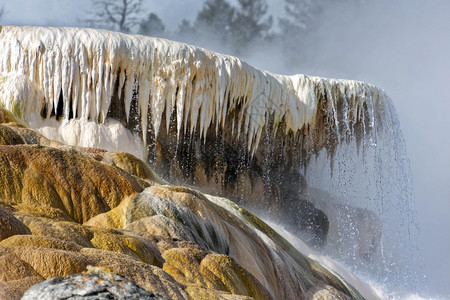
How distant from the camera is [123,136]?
35.4 feet

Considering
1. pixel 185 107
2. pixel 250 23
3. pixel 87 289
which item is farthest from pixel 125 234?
pixel 250 23

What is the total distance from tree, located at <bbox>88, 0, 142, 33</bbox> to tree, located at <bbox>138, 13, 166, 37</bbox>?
31 cm

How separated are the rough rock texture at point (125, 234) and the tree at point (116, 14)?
876 inches

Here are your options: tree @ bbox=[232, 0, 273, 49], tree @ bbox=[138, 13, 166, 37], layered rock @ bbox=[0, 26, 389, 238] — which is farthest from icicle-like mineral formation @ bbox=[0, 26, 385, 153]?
tree @ bbox=[138, 13, 166, 37]

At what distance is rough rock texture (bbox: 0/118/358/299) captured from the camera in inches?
158

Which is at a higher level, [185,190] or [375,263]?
[185,190]

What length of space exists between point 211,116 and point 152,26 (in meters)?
19.1

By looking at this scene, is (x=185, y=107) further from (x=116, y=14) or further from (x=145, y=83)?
(x=116, y=14)

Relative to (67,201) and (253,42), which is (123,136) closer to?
(67,201)

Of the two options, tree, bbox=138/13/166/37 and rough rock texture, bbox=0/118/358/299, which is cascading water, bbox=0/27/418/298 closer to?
rough rock texture, bbox=0/118/358/299

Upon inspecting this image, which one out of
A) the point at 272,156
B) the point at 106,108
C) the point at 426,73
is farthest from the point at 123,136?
the point at 426,73

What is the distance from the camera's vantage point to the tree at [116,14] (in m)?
29.4

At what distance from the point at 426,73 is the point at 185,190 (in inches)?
1000

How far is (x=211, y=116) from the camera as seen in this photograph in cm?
1157
